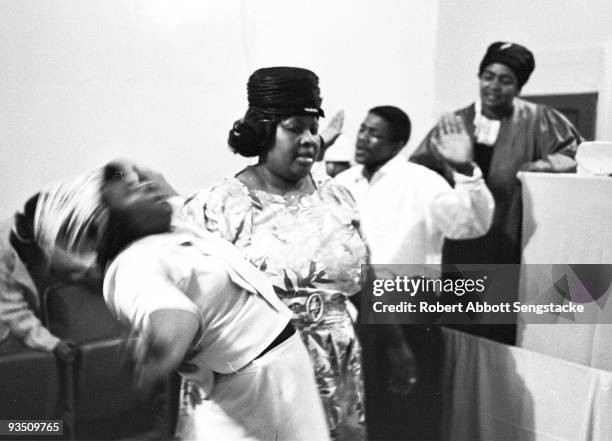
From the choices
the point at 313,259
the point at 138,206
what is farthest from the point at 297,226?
the point at 138,206

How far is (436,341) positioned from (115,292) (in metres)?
1.40

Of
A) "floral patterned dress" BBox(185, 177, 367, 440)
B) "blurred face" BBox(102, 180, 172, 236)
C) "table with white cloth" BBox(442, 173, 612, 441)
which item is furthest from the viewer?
"table with white cloth" BBox(442, 173, 612, 441)

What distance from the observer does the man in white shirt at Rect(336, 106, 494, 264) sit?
85.0 inches

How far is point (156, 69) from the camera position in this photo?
1.84 meters

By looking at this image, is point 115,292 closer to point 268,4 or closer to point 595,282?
point 268,4

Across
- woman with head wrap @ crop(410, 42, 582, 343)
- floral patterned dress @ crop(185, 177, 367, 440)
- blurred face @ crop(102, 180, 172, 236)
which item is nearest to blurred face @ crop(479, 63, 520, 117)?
woman with head wrap @ crop(410, 42, 582, 343)

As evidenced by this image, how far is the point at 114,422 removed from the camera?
1.93 metres

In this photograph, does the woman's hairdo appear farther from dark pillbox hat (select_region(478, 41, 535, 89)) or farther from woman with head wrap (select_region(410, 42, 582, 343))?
dark pillbox hat (select_region(478, 41, 535, 89))

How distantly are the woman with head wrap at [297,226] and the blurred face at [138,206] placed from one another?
39 cm

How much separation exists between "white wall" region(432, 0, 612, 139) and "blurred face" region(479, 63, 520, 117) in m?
0.05

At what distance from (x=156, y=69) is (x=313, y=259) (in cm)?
60

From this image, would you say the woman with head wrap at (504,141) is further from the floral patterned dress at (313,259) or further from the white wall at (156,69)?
the floral patterned dress at (313,259)

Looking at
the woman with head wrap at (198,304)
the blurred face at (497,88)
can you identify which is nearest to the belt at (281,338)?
the woman with head wrap at (198,304)

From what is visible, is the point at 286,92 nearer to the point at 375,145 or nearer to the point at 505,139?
the point at 375,145
